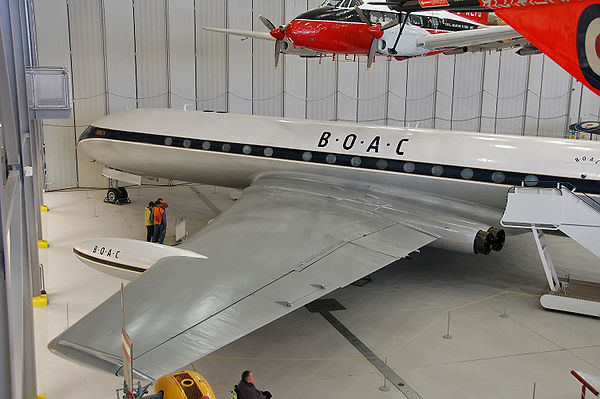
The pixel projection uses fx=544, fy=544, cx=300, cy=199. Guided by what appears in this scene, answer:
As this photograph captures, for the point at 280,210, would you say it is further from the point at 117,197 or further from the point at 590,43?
the point at 117,197

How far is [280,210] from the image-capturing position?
13609 mm

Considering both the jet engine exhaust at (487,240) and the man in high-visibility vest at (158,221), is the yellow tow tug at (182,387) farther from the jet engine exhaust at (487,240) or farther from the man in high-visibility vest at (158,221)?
the man in high-visibility vest at (158,221)

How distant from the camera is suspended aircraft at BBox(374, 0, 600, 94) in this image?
5035mm

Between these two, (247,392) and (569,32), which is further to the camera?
(247,392)

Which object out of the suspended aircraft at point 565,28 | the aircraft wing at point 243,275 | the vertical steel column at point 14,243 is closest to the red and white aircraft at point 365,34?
the aircraft wing at point 243,275

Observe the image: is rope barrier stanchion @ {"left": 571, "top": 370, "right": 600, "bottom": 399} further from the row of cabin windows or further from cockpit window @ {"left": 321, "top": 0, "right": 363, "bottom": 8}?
cockpit window @ {"left": 321, "top": 0, "right": 363, "bottom": 8}

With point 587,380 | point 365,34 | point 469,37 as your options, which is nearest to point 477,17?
point 469,37

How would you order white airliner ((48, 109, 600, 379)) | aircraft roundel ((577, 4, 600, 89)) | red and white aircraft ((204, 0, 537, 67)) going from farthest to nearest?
red and white aircraft ((204, 0, 537, 67)), white airliner ((48, 109, 600, 379)), aircraft roundel ((577, 4, 600, 89))

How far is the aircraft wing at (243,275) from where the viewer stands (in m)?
7.23

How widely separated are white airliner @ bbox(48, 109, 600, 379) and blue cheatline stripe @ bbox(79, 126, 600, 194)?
3 centimetres

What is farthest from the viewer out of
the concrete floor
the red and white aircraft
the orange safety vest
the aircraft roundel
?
the red and white aircraft

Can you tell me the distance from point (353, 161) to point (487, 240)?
474cm

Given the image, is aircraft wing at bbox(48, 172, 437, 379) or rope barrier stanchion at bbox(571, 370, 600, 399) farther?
rope barrier stanchion at bbox(571, 370, 600, 399)

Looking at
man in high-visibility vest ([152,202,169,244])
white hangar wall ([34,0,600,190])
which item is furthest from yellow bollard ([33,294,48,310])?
white hangar wall ([34,0,600,190])
